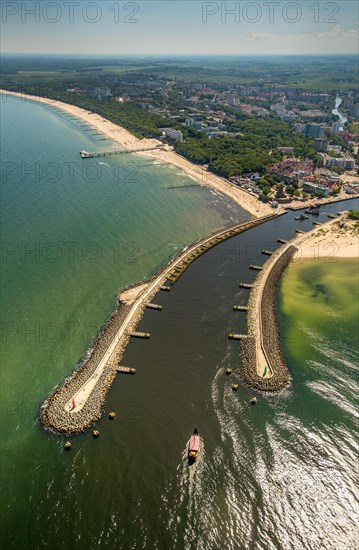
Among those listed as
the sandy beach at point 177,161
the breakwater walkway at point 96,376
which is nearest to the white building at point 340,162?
the sandy beach at point 177,161

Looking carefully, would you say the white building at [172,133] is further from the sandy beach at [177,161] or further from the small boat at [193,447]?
Answer: the small boat at [193,447]

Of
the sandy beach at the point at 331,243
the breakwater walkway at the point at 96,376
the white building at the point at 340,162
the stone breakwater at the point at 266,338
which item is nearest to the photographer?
the breakwater walkway at the point at 96,376

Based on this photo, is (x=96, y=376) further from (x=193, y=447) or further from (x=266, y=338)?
(x=266, y=338)

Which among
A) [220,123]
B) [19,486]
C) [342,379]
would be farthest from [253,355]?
[220,123]

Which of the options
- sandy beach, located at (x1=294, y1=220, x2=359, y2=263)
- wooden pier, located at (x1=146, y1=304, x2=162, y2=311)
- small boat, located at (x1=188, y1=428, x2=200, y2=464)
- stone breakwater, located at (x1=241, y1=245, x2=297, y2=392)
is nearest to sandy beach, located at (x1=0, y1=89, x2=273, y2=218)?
sandy beach, located at (x1=294, y1=220, x2=359, y2=263)

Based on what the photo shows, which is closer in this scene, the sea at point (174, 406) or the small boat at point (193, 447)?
the sea at point (174, 406)

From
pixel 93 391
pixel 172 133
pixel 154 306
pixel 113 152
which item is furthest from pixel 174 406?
A: pixel 172 133

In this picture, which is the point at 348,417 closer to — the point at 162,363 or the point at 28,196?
the point at 162,363
